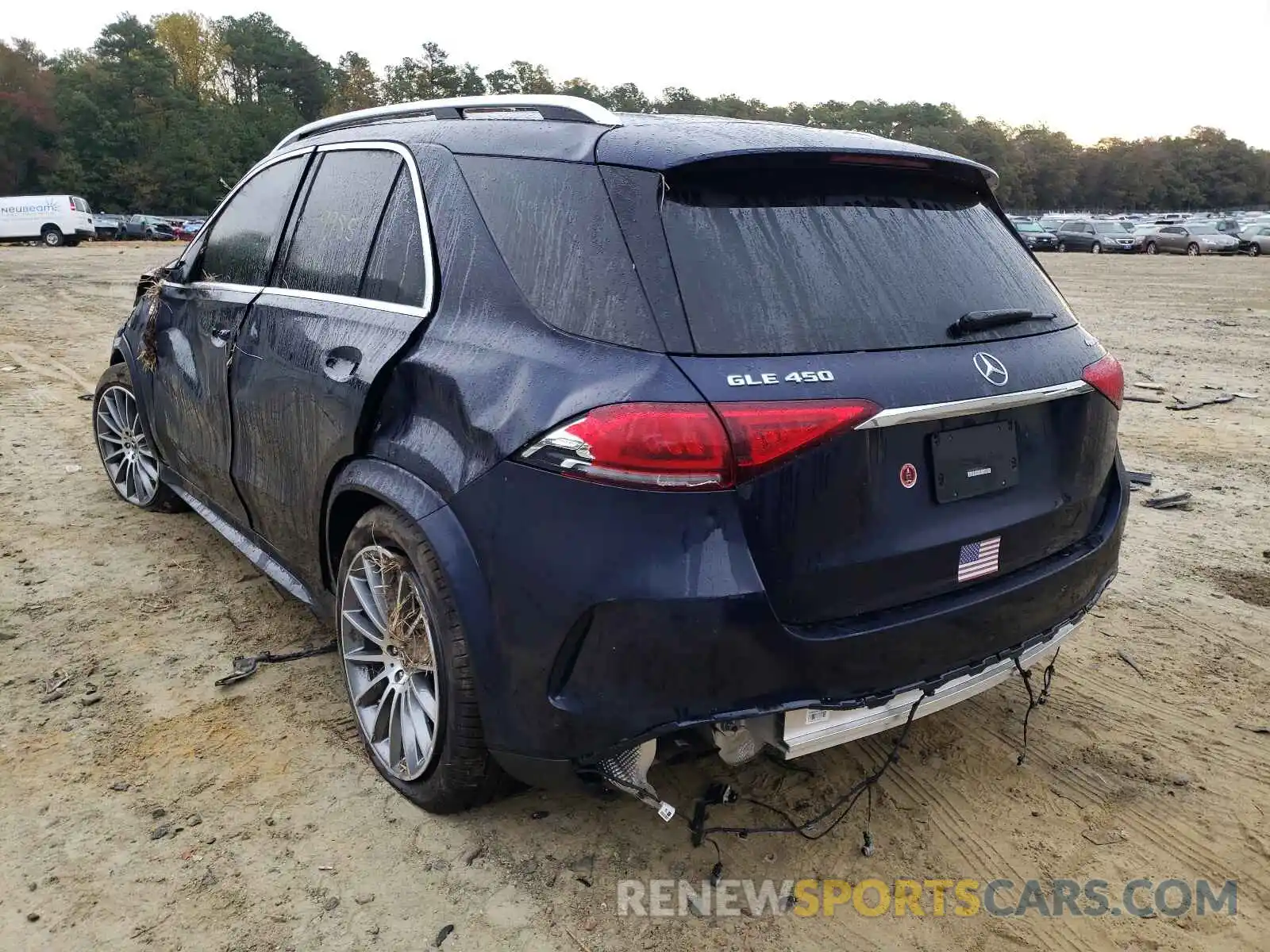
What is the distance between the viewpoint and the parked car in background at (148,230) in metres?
47.9

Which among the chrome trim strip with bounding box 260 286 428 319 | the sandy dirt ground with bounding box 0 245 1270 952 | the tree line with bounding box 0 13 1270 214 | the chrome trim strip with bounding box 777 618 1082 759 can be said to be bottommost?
the sandy dirt ground with bounding box 0 245 1270 952

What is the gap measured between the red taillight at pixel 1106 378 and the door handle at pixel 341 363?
2.07 metres

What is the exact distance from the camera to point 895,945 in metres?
2.26

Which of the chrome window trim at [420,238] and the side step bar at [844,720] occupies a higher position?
the chrome window trim at [420,238]

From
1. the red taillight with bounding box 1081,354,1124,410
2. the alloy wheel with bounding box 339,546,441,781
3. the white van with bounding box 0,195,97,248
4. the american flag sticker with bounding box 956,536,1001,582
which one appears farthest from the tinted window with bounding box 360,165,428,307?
Answer: the white van with bounding box 0,195,97,248

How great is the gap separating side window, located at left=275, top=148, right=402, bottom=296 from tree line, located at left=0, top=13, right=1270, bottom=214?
127 feet

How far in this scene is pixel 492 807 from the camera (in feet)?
8.91

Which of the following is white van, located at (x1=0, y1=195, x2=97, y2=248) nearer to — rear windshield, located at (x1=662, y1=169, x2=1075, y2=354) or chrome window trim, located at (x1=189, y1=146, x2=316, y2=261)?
chrome window trim, located at (x1=189, y1=146, x2=316, y2=261)

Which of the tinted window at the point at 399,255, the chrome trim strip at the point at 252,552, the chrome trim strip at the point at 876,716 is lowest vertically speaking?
the chrome trim strip at the point at 252,552

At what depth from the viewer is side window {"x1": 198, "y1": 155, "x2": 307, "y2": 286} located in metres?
3.62

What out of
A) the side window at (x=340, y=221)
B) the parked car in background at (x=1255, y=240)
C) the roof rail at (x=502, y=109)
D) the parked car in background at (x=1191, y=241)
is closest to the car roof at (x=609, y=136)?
the roof rail at (x=502, y=109)

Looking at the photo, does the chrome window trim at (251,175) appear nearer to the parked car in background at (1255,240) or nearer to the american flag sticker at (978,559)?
the american flag sticker at (978,559)

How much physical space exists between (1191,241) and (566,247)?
4330 centimetres

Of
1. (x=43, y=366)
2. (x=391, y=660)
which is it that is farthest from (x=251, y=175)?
(x=43, y=366)
